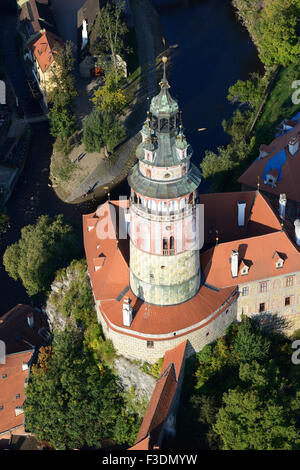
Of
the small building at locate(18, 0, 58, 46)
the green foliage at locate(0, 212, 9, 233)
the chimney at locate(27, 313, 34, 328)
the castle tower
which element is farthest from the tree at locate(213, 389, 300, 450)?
the small building at locate(18, 0, 58, 46)

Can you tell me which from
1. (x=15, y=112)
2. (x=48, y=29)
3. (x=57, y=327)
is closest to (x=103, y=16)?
(x=48, y=29)

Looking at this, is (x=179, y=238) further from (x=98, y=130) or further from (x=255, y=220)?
(x=98, y=130)

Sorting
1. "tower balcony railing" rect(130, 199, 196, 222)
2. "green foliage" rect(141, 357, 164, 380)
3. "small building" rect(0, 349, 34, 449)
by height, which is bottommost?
"small building" rect(0, 349, 34, 449)

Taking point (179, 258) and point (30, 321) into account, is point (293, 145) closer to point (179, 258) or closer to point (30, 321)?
point (179, 258)

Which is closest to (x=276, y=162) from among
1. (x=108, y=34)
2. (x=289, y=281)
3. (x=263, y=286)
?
(x=289, y=281)

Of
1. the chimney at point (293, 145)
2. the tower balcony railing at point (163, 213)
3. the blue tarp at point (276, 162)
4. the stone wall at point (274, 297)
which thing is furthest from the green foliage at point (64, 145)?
the tower balcony railing at point (163, 213)

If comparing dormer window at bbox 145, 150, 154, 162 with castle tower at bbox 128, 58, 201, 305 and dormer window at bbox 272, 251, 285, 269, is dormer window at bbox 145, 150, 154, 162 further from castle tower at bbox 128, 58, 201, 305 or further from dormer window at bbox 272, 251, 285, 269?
dormer window at bbox 272, 251, 285, 269
